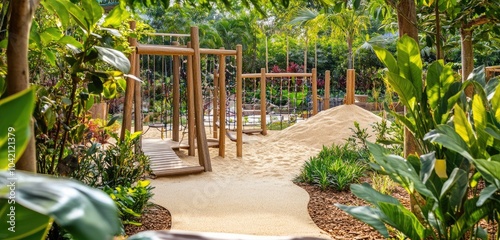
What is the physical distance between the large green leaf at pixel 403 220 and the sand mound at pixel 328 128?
734cm

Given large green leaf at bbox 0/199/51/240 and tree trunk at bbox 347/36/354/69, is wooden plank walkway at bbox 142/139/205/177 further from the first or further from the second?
tree trunk at bbox 347/36/354/69

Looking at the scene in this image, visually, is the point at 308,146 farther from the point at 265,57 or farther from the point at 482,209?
the point at 265,57

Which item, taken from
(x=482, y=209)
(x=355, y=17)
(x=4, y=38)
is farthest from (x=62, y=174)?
(x=355, y=17)

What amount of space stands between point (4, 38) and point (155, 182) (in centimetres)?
508

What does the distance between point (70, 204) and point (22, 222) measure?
0.46ft

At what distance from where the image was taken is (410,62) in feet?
10.1

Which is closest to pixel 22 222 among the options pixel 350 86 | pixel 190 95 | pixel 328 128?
pixel 190 95

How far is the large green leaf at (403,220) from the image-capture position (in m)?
2.59

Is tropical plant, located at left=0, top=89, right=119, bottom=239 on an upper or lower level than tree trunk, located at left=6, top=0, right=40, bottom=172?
lower

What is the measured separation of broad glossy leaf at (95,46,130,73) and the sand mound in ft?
27.7

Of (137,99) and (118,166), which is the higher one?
(137,99)

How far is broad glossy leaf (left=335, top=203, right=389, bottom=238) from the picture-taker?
2590 millimetres

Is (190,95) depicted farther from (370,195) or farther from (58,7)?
(58,7)

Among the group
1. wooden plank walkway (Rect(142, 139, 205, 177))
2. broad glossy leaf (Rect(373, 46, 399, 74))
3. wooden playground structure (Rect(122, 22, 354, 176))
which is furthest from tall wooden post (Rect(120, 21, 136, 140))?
broad glossy leaf (Rect(373, 46, 399, 74))
